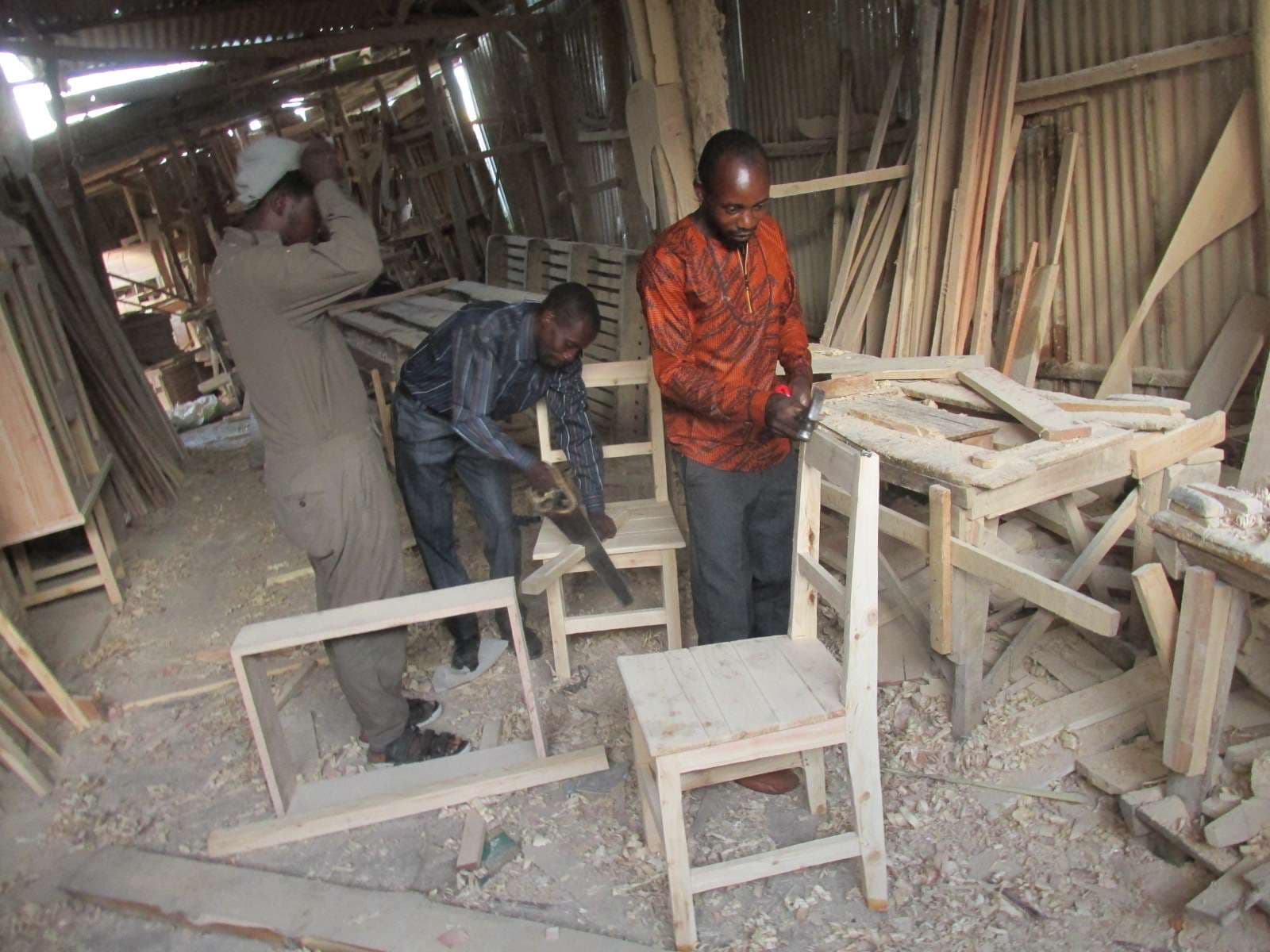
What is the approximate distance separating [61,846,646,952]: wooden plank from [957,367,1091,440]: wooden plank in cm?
186

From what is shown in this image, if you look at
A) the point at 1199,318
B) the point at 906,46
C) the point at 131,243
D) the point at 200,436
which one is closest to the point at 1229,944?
the point at 1199,318

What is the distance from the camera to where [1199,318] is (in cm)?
381

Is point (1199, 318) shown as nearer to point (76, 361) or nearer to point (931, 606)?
point (931, 606)

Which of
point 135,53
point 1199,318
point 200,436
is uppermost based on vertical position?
point 135,53

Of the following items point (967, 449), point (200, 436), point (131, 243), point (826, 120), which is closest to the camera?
point (967, 449)

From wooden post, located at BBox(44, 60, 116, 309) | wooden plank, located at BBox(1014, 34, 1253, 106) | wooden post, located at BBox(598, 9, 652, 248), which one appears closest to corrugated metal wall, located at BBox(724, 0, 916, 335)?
wooden plank, located at BBox(1014, 34, 1253, 106)

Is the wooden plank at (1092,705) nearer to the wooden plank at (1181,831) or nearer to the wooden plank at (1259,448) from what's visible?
the wooden plank at (1181,831)

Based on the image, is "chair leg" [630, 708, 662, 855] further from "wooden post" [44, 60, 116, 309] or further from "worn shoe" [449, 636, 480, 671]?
"wooden post" [44, 60, 116, 309]

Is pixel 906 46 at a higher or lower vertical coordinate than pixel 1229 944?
higher

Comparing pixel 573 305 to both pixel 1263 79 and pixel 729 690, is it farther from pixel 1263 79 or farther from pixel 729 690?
pixel 1263 79

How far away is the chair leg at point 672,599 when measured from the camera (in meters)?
3.52

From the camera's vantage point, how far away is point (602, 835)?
2.88 meters

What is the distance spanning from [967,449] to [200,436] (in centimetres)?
828

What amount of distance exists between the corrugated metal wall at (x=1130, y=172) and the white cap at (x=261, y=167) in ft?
10.6
